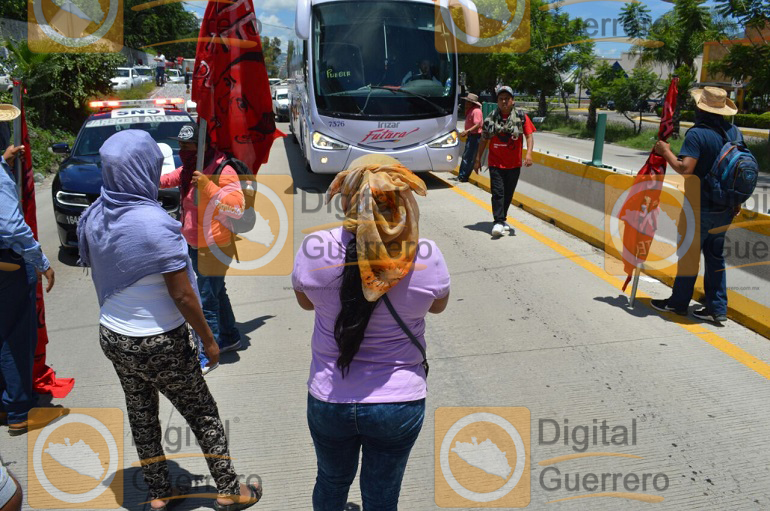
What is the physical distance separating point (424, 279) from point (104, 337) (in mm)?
1580

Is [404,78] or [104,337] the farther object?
[404,78]

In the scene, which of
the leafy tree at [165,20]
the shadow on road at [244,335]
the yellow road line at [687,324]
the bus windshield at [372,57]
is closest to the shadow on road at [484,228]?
the yellow road line at [687,324]

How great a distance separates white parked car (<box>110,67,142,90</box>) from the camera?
96.2 feet

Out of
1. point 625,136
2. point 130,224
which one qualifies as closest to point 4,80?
point 130,224

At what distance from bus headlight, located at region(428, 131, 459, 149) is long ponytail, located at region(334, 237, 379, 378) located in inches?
367

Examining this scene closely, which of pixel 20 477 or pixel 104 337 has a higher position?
pixel 104 337

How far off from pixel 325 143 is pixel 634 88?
1899 cm

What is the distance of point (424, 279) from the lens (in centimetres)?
239

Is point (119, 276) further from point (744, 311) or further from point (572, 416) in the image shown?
point (744, 311)

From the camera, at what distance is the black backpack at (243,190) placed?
14.7 ft

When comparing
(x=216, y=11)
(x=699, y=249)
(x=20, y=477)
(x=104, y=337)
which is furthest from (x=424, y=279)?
(x=699, y=249)

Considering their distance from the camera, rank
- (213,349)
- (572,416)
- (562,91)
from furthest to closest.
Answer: (562,91)
(572,416)
(213,349)

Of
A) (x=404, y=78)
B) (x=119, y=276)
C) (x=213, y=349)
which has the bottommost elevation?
(x=213, y=349)

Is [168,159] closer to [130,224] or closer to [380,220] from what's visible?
[130,224]
